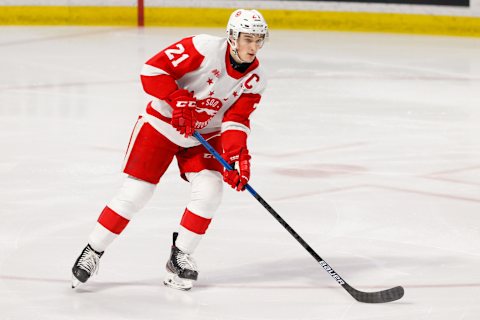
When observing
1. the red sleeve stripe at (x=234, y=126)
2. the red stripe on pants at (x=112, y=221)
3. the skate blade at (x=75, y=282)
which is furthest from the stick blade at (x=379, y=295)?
the skate blade at (x=75, y=282)

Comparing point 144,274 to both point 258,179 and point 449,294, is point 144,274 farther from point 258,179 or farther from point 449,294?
point 258,179

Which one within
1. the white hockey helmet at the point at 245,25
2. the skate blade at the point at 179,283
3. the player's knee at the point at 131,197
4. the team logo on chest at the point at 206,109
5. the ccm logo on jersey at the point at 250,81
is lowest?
the skate blade at the point at 179,283

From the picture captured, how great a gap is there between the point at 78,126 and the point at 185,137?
2.82 metres

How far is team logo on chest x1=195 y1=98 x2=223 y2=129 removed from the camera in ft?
11.3

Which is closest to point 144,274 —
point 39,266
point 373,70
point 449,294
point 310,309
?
point 39,266

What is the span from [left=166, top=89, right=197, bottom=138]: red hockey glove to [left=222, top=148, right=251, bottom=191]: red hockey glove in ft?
0.52

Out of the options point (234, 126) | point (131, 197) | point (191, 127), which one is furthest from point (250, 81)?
point (131, 197)

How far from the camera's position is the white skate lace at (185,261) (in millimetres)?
3475

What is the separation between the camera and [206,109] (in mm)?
3471

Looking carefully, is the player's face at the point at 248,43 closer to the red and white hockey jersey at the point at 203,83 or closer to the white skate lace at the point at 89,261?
the red and white hockey jersey at the point at 203,83

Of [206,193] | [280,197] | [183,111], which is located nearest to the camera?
[183,111]

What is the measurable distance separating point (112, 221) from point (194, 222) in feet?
0.80

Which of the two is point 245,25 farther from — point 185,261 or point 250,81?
point 185,261

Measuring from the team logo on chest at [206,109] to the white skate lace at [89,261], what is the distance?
489 millimetres
